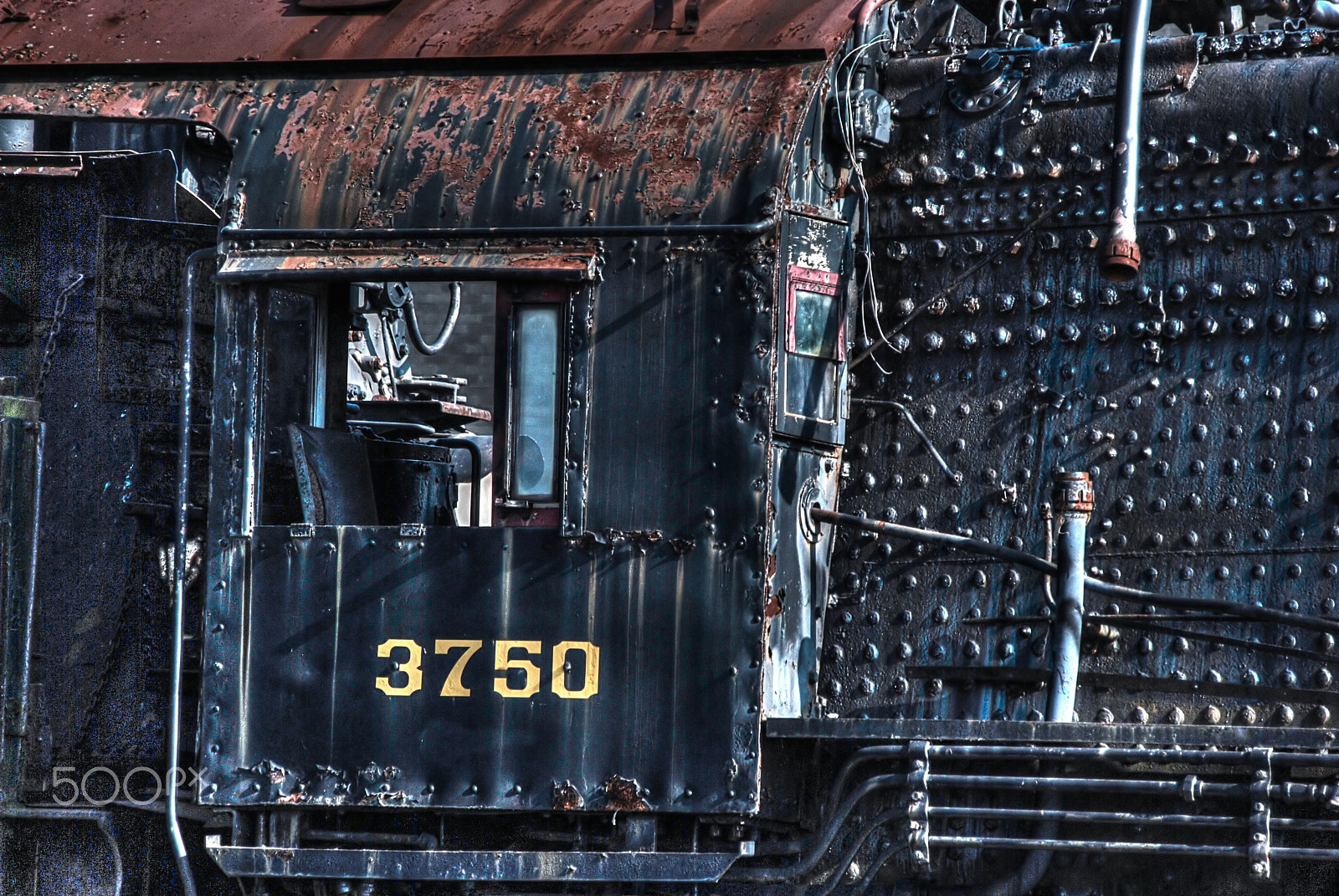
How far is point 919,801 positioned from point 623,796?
2.77ft

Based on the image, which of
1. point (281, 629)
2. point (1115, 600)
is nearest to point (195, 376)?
point (281, 629)

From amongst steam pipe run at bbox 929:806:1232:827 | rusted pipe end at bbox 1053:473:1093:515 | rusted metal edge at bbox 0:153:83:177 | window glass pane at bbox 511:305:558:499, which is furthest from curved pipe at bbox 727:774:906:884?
rusted metal edge at bbox 0:153:83:177

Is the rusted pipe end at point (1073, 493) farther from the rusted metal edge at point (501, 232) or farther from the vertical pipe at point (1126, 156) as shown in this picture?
the rusted metal edge at point (501, 232)

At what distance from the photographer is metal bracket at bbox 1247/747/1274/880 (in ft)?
13.1

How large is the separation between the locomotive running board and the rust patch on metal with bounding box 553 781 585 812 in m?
0.14

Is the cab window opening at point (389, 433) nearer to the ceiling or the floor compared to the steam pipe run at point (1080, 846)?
nearer to the ceiling

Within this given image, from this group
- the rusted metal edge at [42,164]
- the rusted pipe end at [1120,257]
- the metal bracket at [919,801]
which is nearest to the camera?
the rusted pipe end at [1120,257]

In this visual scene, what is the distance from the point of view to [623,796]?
14.6ft

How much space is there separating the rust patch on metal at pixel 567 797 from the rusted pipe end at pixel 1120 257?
210 centimetres

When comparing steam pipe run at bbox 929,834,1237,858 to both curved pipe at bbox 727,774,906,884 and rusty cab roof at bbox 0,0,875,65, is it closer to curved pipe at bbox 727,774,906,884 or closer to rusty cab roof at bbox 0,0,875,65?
curved pipe at bbox 727,774,906,884

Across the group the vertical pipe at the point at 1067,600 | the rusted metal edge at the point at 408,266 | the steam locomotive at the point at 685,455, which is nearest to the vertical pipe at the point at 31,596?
the steam locomotive at the point at 685,455

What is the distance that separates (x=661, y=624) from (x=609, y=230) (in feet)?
3.82

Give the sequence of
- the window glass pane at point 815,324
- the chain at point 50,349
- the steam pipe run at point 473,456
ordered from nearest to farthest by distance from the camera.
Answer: the window glass pane at point 815,324, the chain at point 50,349, the steam pipe run at point 473,456

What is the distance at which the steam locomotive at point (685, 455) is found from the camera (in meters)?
4.44
